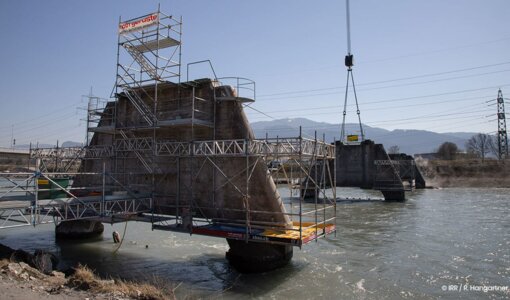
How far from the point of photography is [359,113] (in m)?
46.8

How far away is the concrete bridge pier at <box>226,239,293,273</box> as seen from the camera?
15.6 m

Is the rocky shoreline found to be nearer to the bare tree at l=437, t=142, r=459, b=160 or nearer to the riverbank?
the riverbank

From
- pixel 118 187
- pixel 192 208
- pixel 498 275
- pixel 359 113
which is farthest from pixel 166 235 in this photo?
pixel 359 113

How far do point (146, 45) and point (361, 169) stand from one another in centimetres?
3759

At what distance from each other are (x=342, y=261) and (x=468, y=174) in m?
63.1

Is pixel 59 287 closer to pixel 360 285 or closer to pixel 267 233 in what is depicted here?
pixel 267 233

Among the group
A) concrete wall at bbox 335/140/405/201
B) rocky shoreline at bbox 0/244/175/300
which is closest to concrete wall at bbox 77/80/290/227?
rocky shoreline at bbox 0/244/175/300

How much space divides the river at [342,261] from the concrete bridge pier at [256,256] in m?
0.41

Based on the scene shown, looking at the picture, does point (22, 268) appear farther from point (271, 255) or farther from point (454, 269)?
point (454, 269)

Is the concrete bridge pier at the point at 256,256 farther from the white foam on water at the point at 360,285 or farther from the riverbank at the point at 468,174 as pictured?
the riverbank at the point at 468,174

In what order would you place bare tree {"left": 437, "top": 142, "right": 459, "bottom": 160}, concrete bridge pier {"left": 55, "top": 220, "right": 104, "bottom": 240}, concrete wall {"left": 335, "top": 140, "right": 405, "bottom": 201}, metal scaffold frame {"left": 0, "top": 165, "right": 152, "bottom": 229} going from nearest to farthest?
metal scaffold frame {"left": 0, "top": 165, "right": 152, "bottom": 229}, concrete bridge pier {"left": 55, "top": 220, "right": 104, "bottom": 240}, concrete wall {"left": 335, "top": 140, "right": 405, "bottom": 201}, bare tree {"left": 437, "top": 142, "right": 459, "bottom": 160}

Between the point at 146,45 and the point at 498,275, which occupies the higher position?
the point at 146,45

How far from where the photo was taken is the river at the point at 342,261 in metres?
13.7

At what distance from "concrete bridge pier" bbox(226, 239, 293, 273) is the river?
0.41 meters
